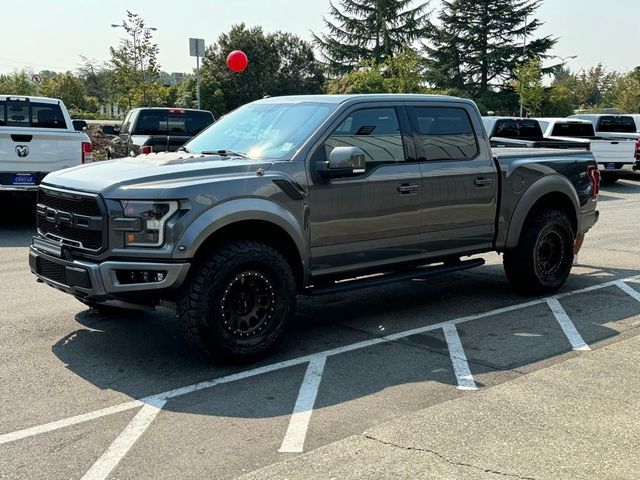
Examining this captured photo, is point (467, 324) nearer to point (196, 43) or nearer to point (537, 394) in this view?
point (537, 394)

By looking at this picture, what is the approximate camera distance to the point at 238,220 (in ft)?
16.6

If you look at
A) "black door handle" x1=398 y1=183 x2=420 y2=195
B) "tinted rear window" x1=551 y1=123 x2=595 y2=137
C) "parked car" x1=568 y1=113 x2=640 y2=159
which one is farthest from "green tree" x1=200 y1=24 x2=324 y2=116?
"black door handle" x1=398 y1=183 x2=420 y2=195

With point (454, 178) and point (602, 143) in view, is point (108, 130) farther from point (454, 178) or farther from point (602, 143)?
point (602, 143)

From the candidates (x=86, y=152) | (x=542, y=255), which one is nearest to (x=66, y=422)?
(x=542, y=255)

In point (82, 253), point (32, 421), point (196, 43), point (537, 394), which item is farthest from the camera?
point (196, 43)

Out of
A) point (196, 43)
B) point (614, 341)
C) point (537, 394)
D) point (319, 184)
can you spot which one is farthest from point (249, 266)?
point (196, 43)

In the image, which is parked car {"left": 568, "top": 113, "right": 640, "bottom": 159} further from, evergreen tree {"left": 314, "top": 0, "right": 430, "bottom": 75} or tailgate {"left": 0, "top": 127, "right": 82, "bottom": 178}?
evergreen tree {"left": 314, "top": 0, "right": 430, "bottom": 75}

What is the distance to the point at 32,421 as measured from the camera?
4.17m

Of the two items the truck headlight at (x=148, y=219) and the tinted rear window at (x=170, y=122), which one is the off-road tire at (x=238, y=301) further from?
the tinted rear window at (x=170, y=122)

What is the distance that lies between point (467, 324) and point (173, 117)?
10.3 m

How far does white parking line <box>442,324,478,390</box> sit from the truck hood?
6.69 feet

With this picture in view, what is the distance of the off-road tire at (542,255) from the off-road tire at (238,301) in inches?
114

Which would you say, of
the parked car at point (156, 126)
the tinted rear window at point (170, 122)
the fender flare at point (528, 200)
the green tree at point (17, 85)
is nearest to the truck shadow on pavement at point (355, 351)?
the fender flare at point (528, 200)

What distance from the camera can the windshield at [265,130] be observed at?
18.8 ft
